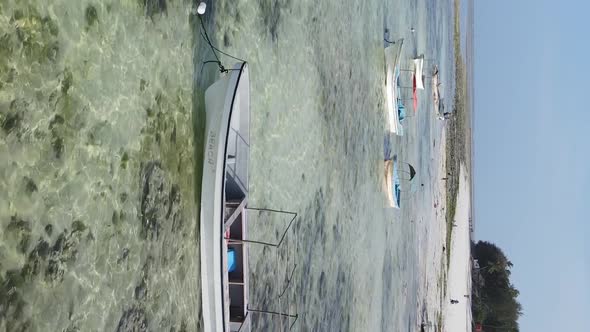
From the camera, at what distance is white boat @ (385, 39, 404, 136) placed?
41.1 feet

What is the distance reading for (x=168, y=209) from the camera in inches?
204

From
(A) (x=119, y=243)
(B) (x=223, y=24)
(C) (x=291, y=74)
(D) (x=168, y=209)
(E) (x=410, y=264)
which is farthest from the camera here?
(E) (x=410, y=264)

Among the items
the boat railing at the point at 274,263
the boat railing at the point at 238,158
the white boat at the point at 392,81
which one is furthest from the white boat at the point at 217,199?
the white boat at the point at 392,81

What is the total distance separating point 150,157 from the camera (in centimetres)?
496

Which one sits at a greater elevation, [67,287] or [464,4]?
[464,4]

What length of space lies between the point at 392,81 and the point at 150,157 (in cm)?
846

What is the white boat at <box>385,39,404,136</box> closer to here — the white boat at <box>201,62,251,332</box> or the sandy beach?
the white boat at <box>201,62,251,332</box>

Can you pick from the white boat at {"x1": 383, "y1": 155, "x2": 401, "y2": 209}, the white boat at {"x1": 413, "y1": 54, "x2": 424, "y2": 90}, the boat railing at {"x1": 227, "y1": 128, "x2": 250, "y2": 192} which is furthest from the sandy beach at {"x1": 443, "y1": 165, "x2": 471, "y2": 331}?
the boat railing at {"x1": 227, "y1": 128, "x2": 250, "y2": 192}

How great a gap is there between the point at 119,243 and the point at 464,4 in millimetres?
27953

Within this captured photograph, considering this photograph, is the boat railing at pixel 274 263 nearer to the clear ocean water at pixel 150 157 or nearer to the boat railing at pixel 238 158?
the clear ocean water at pixel 150 157

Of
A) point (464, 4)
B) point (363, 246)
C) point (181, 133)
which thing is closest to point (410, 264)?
point (363, 246)

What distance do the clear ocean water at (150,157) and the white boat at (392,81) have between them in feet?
7.63

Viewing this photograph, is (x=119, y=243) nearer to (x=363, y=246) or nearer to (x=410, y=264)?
(x=363, y=246)

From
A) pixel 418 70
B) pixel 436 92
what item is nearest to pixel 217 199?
pixel 418 70
